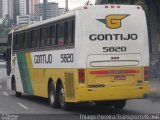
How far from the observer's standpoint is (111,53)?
52.5 ft

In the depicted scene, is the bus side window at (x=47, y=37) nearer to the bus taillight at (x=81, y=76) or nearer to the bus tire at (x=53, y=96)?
the bus tire at (x=53, y=96)

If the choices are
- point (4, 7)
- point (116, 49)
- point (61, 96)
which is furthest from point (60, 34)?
point (4, 7)

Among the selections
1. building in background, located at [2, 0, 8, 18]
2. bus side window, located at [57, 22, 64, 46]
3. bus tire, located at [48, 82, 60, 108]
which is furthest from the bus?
building in background, located at [2, 0, 8, 18]

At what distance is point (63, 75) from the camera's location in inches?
675

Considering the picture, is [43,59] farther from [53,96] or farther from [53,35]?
[53,96]

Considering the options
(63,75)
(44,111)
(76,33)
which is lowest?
(44,111)

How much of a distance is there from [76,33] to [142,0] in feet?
83.8

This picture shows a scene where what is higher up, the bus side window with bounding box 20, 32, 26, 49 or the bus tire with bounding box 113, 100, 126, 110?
the bus side window with bounding box 20, 32, 26, 49

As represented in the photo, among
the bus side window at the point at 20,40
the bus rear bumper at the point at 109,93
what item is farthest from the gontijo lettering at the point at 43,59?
the bus rear bumper at the point at 109,93

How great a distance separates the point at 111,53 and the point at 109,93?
119 cm

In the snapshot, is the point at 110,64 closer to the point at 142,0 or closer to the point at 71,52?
the point at 71,52

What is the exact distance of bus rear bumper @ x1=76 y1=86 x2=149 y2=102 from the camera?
15.7 meters

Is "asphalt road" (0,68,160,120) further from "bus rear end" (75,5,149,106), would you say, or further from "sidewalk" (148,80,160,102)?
"sidewalk" (148,80,160,102)

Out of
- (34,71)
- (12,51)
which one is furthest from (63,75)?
(12,51)
